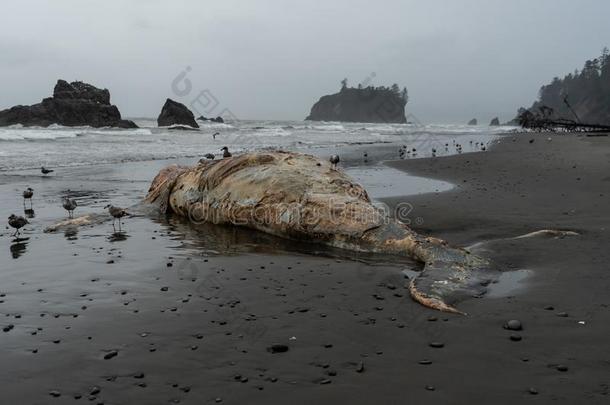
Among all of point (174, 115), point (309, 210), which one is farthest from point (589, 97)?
point (309, 210)

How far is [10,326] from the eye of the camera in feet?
14.9

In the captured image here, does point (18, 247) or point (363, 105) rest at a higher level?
point (363, 105)

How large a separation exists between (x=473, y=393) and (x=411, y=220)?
6368 millimetres

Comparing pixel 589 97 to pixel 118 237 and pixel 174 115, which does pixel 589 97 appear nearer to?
pixel 174 115

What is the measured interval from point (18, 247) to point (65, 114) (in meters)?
68.9

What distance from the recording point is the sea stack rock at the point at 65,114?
221ft

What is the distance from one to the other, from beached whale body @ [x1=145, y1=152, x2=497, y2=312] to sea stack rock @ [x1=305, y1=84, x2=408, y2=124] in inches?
6517

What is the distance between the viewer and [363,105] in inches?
7185

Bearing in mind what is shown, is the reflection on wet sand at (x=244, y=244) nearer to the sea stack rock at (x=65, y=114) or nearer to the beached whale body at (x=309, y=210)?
the beached whale body at (x=309, y=210)

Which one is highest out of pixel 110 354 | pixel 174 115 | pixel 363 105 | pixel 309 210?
pixel 363 105

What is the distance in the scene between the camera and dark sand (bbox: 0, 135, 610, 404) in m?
3.43

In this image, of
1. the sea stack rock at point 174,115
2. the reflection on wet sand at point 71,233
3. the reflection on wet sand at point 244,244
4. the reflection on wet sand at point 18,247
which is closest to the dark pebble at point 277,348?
the reflection on wet sand at point 244,244

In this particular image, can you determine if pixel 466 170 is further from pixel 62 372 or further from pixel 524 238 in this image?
pixel 62 372

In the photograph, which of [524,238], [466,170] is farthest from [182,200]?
[466,170]
